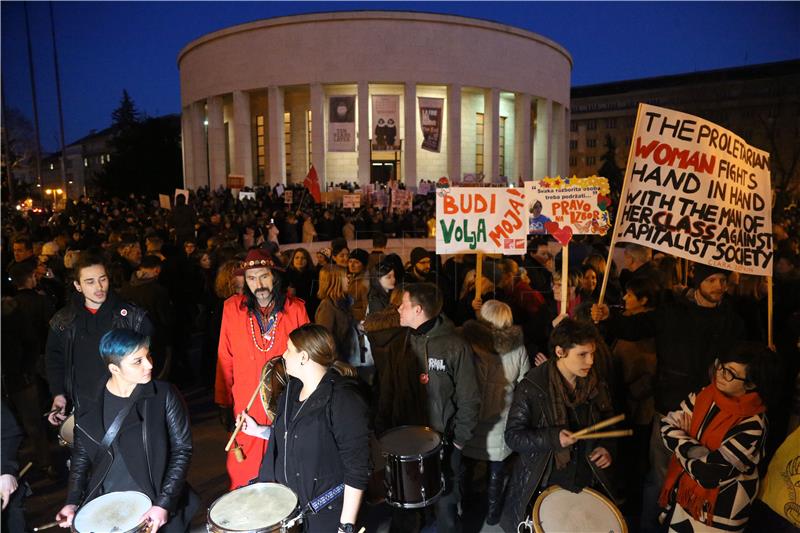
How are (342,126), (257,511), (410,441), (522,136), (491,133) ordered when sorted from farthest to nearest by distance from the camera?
1. (522,136)
2. (491,133)
3. (342,126)
4. (410,441)
5. (257,511)

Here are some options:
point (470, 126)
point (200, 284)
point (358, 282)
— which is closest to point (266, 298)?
point (358, 282)

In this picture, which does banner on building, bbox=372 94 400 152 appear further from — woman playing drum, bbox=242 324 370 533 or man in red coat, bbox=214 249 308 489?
woman playing drum, bbox=242 324 370 533

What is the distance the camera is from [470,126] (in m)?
39.7

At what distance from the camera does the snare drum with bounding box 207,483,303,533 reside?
2575 millimetres

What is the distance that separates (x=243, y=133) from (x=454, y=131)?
13474 mm

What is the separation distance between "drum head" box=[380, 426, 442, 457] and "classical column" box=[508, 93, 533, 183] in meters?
36.7

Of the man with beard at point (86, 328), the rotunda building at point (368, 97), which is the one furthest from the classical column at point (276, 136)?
the man with beard at point (86, 328)

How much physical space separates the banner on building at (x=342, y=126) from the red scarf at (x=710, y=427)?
96.7 ft

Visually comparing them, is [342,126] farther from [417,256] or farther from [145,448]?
[145,448]

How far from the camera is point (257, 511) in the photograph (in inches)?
106

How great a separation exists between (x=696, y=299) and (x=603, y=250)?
21.4 ft

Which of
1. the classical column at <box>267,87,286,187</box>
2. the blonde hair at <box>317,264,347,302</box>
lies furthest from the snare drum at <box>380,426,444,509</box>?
the classical column at <box>267,87,286,187</box>

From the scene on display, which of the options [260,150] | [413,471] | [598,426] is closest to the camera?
[598,426]

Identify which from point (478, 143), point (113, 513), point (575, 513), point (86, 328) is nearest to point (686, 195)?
point (575, 513)
